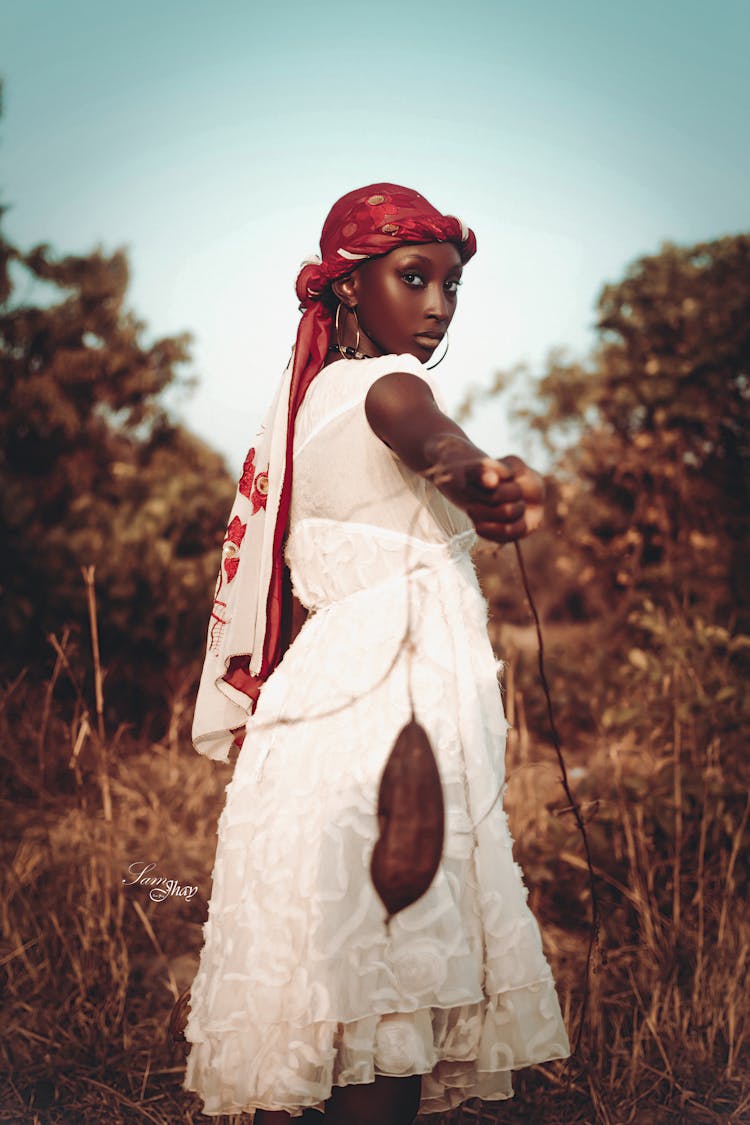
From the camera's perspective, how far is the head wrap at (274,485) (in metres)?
1.47

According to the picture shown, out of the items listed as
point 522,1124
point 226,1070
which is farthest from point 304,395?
point 522,1124

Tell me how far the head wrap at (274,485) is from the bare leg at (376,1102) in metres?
0.67

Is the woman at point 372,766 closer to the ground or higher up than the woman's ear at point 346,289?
closer to the ground

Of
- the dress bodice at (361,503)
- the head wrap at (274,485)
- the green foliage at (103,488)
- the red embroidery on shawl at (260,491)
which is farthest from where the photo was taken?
the green foliage at (103,488)

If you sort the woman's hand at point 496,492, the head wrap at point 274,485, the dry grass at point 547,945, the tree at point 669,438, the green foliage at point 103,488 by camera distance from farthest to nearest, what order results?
the tree at point 669,438
the green foliage at point 103,488
the dry grass at point 547,945
the head wrap at point 274,485
the woman's hand at point 496,492

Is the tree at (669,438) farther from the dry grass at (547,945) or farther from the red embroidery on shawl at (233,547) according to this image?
the red embroidery on shawl at (233,547)

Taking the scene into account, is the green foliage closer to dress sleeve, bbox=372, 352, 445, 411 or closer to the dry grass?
the dry grass

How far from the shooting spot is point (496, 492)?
1028 millimetres

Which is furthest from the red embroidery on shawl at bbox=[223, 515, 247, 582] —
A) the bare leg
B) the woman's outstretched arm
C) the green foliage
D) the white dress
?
the green foliage

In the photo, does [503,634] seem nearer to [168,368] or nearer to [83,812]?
[83,812]

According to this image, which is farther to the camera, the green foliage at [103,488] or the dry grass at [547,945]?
the green foliage at [103,488]

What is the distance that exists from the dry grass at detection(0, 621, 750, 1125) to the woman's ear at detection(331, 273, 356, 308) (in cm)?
113

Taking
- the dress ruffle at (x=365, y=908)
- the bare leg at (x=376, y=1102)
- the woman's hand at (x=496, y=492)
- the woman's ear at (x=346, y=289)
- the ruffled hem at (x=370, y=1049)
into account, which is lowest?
the bare leg at (x=376, y=1102)

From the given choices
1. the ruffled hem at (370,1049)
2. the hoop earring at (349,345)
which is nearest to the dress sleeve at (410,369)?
the hoop earring at (349,345)
